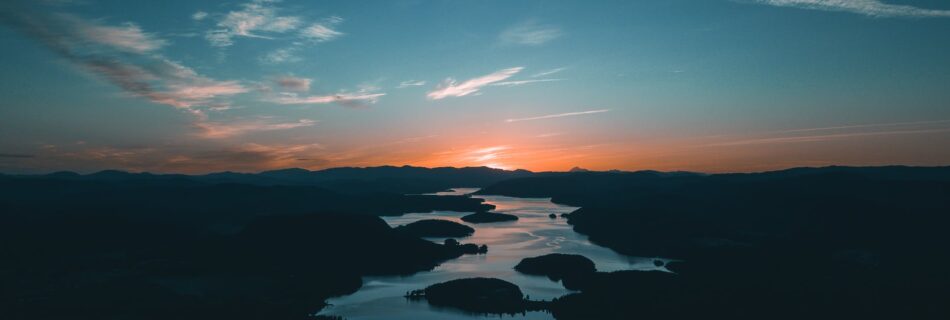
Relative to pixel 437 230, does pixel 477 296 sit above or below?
below

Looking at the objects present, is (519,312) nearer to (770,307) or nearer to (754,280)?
(770,307)

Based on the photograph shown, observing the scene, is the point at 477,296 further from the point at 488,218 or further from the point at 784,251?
the point at 488,218

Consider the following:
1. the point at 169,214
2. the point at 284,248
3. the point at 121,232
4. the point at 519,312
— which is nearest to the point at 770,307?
the point at 519,312

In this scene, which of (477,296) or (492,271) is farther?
(492,271)

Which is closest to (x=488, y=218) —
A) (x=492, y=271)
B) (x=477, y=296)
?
(x=492, y=271)

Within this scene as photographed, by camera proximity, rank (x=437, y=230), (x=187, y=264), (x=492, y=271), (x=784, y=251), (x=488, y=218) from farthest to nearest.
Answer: (x=488, y=218) < (x=437, y=230) < (x=784, y=251) < (x=492, y=271) < (x=187, y=264)
